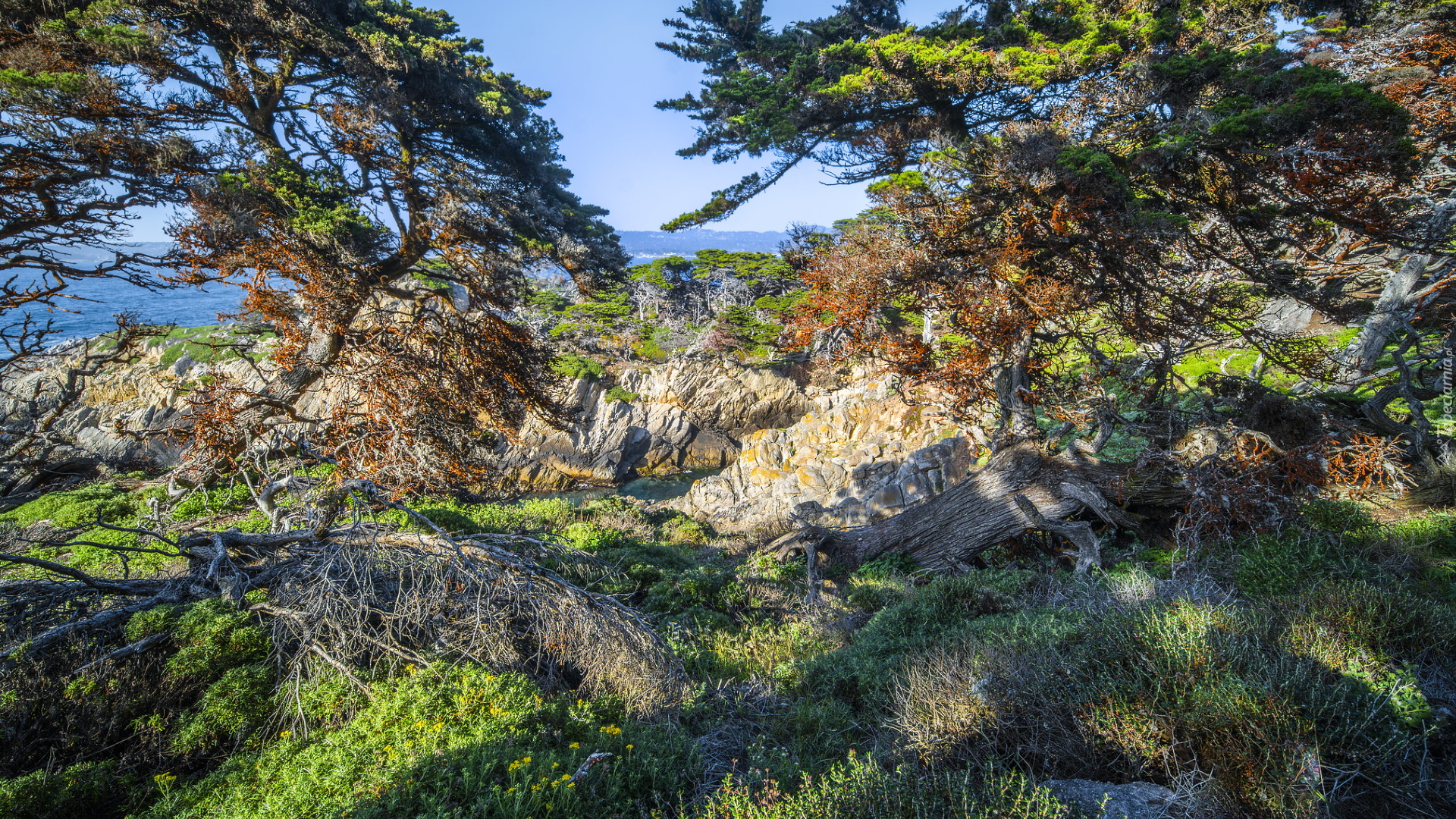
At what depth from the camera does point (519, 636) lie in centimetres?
423

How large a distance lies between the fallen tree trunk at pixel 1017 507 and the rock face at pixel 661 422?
629 inches

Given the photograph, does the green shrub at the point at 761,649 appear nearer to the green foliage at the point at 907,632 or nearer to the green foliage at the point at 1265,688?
the green foliage at the point at 907,632

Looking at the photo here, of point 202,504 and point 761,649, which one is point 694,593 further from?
point 202,504

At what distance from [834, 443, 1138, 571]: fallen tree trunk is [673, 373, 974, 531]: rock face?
310cm

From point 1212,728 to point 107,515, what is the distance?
13.0 meters

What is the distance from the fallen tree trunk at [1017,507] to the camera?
676 cm

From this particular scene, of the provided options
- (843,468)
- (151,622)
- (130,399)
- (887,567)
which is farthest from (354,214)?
(130,399)

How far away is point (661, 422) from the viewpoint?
23.7 m

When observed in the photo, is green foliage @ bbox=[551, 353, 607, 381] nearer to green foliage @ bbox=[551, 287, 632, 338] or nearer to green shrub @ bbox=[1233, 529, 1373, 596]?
green foliage @ bbox=[551, 287, 632, 338]

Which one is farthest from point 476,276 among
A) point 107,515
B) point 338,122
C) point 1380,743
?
point 1380,743

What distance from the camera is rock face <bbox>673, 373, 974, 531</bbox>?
1170 centimetres

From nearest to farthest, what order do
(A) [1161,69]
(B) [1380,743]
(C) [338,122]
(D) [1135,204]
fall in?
Answer: (B) [1380,743]
(D) [1135,204]
(A) [1161,69]
(C) [338,122]

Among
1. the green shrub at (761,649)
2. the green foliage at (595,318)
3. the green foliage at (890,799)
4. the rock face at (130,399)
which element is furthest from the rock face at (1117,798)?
the green foliage at (595,318)

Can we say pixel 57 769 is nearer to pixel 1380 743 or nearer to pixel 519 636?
pixel 519 636
